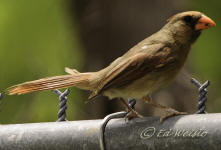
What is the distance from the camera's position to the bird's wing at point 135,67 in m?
3.09

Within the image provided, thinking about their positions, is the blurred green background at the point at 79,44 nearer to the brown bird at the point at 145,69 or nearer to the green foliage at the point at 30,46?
the green foliage at the point at 30,46

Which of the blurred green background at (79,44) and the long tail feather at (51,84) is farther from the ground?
the long tail feather at (51,84)

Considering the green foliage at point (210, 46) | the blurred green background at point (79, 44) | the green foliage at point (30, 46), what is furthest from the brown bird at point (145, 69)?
the green foliage at point (210, 46)

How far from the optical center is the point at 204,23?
321 cm

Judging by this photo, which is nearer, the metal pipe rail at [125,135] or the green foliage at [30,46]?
the metal pipe rail at [125,135]

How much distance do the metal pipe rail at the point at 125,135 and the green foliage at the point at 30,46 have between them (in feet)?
16.7

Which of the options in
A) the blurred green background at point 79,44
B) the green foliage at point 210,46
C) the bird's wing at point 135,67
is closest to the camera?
the bird's wing at point 135,67

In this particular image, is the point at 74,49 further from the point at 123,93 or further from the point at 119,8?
the point at 123,93

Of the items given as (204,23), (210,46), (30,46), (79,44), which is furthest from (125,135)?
(30,46)

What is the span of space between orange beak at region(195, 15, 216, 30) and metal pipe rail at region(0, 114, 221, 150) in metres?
0.97

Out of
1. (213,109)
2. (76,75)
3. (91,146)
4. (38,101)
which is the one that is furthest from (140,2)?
(91,146)

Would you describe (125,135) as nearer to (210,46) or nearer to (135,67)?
(135,67)

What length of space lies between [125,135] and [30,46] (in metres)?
5.89

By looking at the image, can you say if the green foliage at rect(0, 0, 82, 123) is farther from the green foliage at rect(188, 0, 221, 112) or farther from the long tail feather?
the long tail feather
